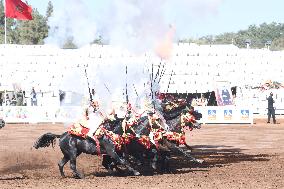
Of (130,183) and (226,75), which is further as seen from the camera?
(226,75)

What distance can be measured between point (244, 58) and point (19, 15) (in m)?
35.2

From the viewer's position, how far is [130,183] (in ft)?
55.6

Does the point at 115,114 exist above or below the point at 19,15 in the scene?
below

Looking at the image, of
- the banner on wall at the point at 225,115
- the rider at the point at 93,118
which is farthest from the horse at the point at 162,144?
the banner on wall at the point at 225,115

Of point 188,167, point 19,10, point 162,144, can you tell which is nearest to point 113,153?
point 162,144

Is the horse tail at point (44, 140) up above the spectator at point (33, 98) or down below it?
below

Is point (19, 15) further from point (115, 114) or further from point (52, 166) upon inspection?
point (115, 114)

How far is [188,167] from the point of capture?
20953 mm

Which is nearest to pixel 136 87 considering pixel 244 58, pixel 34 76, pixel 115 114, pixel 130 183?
pixel 115 114

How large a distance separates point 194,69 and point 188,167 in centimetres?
4537

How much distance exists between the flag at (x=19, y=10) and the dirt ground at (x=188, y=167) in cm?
692

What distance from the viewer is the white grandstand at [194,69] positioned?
60.8 m

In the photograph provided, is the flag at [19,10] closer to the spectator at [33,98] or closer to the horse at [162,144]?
the spectator at [33,98]

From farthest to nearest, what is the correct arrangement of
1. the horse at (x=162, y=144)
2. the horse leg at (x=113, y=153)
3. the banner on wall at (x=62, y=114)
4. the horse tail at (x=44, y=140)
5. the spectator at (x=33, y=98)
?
the spectator at (x=33, y=98), the banner on wall at (x=62, y=114), the horse at (x=162, y=144), the horse tail at (x=44, y=140), the horse leg at (x=113, y=153)
